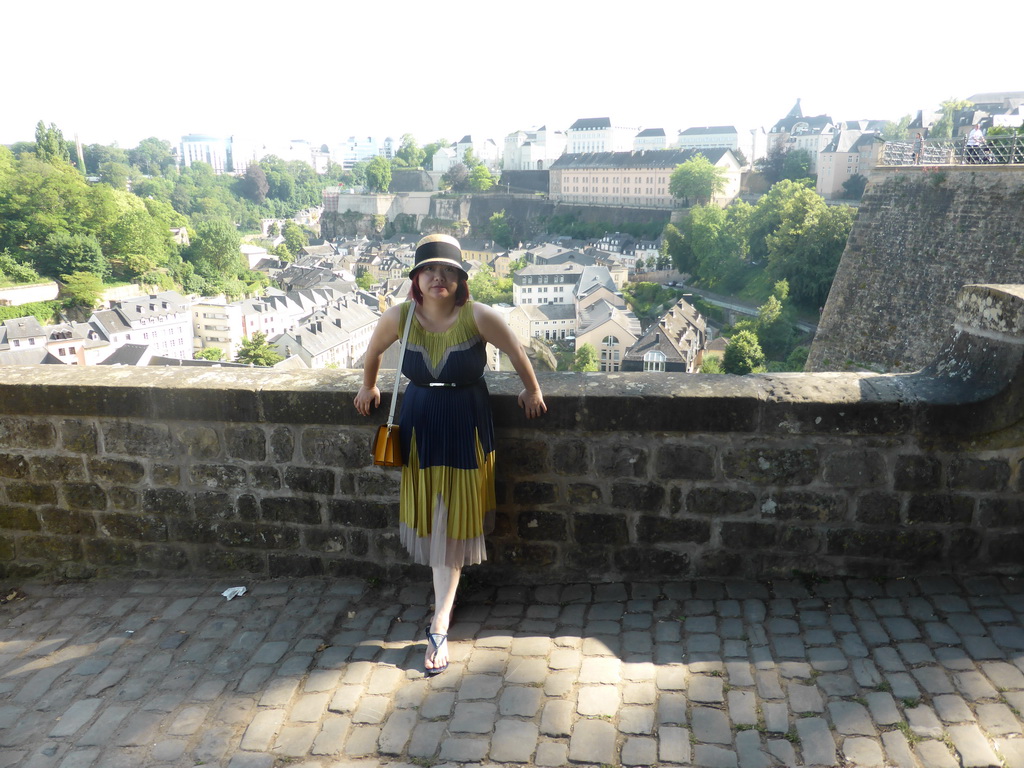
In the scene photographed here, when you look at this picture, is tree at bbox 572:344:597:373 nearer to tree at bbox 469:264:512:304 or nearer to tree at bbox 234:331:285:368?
tree at bbox 469:264:512:304

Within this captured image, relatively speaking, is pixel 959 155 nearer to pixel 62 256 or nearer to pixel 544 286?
pixel 544 286

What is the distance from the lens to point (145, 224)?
7175 centimetres

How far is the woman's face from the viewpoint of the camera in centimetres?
277

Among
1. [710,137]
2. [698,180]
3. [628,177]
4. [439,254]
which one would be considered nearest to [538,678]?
[439,254]

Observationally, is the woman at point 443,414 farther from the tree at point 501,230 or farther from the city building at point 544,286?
the tree at point 501,230

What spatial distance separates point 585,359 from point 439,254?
43.2 meters

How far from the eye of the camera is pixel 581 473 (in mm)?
3240

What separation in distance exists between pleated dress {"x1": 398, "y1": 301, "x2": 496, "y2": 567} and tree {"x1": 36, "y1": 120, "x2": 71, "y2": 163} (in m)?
94.0

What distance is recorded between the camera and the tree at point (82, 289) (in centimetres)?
6041

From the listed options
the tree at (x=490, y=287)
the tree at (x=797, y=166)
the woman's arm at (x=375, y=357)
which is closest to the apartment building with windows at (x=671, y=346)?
the tree at (x=490, y=287)

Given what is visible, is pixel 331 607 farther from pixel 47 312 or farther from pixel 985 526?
pixel 47 312

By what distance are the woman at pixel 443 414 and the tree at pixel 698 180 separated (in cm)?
8332

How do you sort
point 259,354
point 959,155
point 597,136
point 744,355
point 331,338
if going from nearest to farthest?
point 959,155 < point 744,355 < point 259,354 < point 331,338 < point 597,136

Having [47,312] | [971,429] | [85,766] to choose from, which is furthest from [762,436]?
[47,312]
